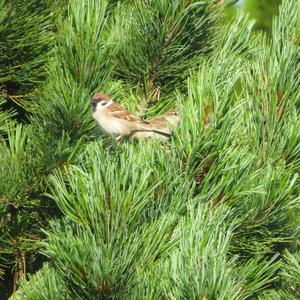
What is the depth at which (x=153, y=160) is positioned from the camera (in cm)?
197

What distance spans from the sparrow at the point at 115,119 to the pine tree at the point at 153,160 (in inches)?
2.5

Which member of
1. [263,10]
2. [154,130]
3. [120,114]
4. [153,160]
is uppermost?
[153,160]

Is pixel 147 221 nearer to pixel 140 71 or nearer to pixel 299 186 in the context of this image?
pixel 299 186

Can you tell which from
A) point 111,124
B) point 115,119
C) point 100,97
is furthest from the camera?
point 115,119

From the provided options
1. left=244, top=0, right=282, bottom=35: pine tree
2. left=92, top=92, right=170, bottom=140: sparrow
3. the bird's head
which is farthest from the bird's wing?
left=244, top=0, right=282, bottom=35: pine tree

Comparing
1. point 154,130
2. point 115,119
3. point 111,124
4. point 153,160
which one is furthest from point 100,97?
point 153,160

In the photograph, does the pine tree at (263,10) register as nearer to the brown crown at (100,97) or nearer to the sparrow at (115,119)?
the sparrow at (115,119)

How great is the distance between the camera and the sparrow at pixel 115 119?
2625 millimetres

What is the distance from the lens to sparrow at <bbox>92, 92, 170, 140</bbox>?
8.61 ft

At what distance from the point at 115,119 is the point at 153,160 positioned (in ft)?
4.24

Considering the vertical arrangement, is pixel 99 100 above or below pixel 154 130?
above

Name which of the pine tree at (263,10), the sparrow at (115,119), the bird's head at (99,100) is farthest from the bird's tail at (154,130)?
the pine tree at (263,10)

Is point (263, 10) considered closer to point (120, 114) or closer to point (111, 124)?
point (120, 114)

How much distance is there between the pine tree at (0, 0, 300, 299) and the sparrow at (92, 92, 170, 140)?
6 cm
